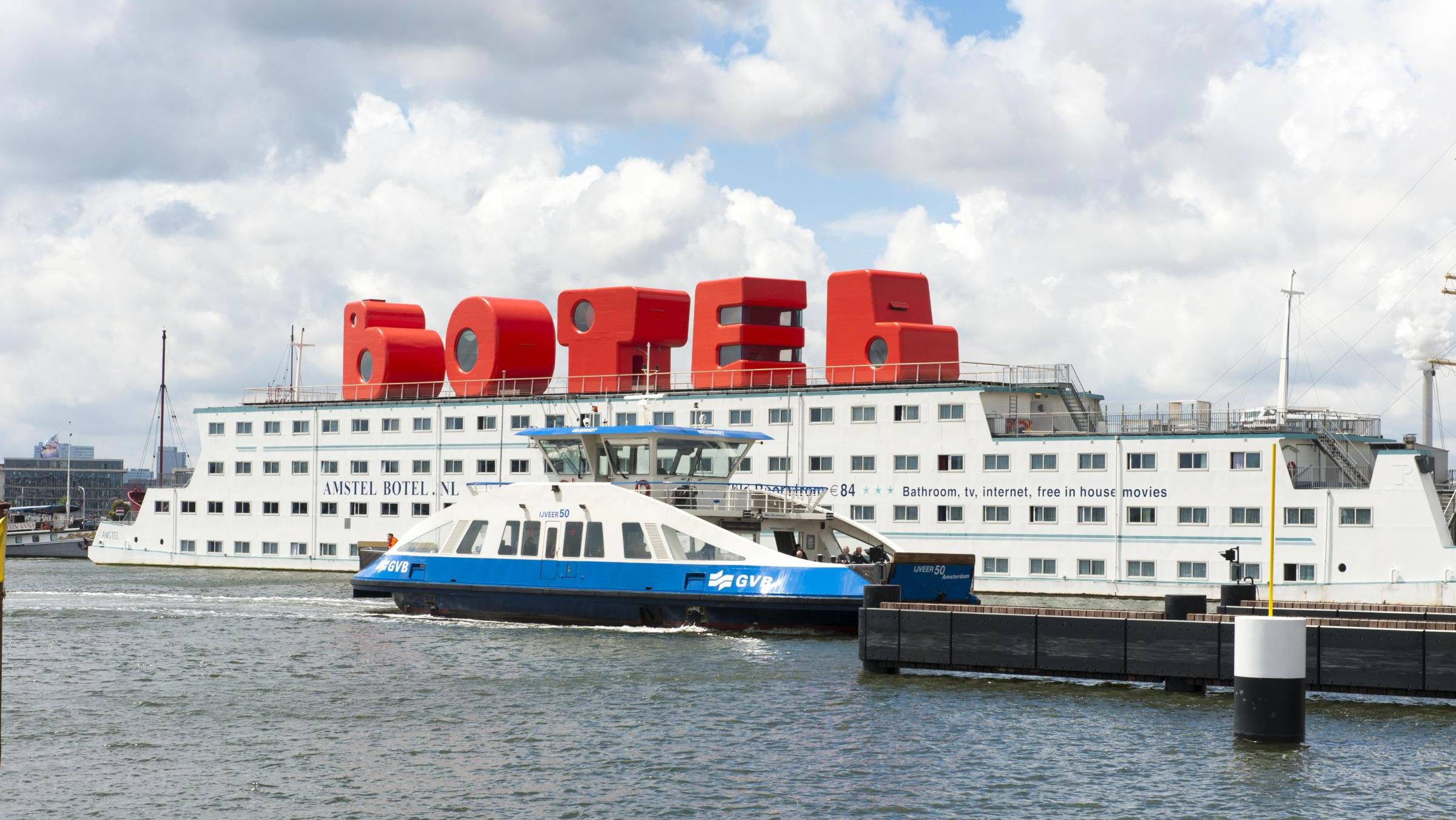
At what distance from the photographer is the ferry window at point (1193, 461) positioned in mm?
54750

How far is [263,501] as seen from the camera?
7562cm

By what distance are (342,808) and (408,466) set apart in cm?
5103

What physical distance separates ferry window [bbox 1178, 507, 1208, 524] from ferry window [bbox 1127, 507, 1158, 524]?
886mm

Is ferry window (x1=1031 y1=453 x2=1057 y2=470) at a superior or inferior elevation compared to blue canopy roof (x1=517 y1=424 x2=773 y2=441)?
inferior

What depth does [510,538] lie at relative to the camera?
148 feet

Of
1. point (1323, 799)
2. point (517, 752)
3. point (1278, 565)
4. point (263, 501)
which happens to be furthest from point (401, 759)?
point (263, 501)

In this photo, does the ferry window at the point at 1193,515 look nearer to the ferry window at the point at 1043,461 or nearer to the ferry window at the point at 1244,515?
the ferry window at the point at 1244,515

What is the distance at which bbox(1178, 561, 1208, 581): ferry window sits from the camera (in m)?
54.5

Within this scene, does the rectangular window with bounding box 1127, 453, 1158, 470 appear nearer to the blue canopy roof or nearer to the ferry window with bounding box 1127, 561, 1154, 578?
the ferry window with bounding box 1127, 561, 1154, 578

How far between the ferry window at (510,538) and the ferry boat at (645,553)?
35mm

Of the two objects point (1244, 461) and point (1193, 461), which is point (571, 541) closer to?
point (1193, 461)

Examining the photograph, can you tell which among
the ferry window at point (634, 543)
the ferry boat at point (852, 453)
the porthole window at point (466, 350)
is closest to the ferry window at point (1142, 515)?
the ferry boat at point (852, 453)

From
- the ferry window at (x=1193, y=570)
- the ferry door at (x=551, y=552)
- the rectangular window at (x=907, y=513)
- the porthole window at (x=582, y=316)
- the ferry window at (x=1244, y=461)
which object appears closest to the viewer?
the ferry door at (x=551, y=552)

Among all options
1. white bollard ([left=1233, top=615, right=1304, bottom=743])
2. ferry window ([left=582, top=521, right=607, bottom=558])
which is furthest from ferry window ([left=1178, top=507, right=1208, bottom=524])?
white bollard ([left=1233, top=615, right=1304, bottom=743])
